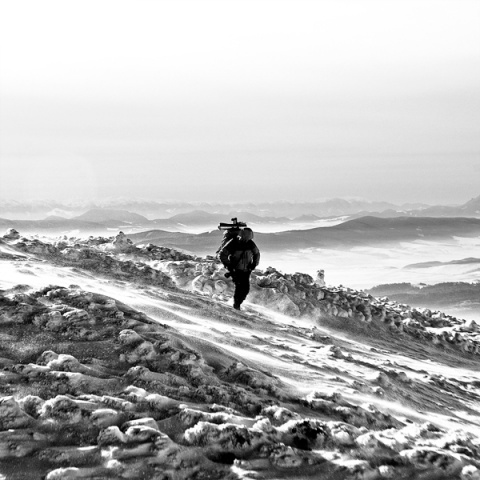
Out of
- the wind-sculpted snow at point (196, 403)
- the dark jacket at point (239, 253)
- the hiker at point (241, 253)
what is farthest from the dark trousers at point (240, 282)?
the wind-sculpted snow at point (196, 403)

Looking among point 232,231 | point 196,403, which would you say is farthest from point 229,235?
point 196,403

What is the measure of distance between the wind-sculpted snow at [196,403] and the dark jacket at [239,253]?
1.92 m

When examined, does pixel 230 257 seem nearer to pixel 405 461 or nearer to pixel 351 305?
pixel 351 305

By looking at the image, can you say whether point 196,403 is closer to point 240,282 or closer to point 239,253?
point 239,253

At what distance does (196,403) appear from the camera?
5117 millimetres

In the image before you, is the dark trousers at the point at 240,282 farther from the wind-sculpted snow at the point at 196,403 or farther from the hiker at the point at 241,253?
the wind-sculpted snow at the point at 196,403

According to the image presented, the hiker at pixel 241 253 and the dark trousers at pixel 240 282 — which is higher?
the hiker at pixel 241 253

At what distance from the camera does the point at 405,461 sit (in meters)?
4.64

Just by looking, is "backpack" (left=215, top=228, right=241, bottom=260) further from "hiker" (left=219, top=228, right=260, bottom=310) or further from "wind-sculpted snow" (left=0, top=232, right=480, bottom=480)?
"wind-sculpted snow" (left=0, top=232, right=480, bottom=480)

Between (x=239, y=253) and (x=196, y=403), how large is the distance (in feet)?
21.9

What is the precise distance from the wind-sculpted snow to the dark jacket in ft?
6.32

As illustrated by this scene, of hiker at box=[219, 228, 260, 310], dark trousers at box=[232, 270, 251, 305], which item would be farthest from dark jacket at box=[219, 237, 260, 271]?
dark trousers at box=[232, 270, 251, 305]

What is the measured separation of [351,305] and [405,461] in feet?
39.0

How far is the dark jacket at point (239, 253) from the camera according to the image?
1159cm
